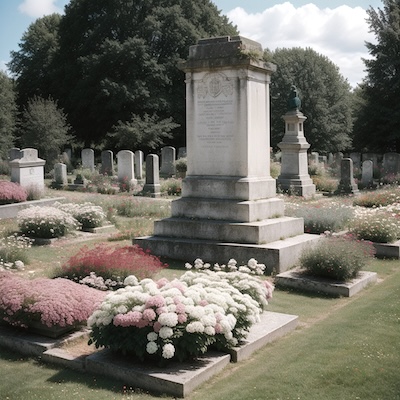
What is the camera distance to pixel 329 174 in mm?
29812

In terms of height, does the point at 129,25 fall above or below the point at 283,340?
above

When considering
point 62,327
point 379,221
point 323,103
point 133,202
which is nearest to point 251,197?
point 379,221

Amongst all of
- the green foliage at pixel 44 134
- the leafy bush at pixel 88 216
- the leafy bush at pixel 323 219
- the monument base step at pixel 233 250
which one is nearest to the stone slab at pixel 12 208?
the leafy bush at pixel 88 216

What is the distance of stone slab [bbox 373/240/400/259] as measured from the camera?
1069 centimetres

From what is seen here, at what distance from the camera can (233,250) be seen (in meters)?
9.47

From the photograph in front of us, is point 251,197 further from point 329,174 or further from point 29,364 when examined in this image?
point 329,174

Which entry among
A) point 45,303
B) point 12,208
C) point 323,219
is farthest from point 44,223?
point 45,303

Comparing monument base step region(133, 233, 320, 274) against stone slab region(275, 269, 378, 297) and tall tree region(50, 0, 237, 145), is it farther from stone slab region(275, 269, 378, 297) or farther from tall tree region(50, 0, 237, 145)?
tall tree region(50, 0, 237, 145)

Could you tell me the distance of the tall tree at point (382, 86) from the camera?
133 ft

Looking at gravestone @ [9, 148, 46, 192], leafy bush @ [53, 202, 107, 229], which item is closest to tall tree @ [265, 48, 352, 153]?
gravestone @ [9, 148, 46, 192]

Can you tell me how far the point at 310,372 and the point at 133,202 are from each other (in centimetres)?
1284

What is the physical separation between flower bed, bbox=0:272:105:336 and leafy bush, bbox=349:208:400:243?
6610mm

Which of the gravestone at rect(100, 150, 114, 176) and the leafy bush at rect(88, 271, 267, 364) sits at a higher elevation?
the gravestone at rect(100, 150, 114, 176)

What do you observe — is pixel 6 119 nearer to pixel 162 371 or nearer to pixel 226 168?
pixel 226 168
